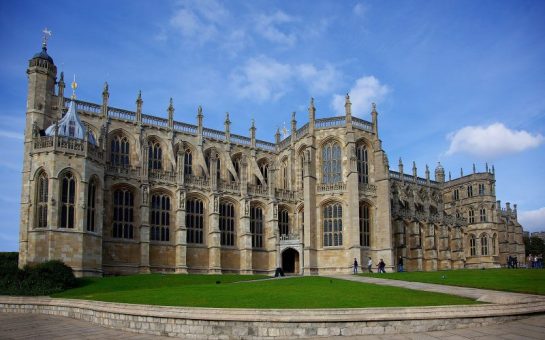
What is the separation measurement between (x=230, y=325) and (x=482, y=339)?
335 inches

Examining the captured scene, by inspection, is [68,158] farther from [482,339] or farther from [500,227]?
[500,227]

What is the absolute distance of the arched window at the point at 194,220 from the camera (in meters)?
51.3

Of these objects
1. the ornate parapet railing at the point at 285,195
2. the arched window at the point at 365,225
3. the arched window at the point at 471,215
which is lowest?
the arched window at the point at 365,225

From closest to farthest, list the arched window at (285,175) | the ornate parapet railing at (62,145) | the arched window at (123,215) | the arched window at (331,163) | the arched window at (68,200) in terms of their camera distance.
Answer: the arched window at (68,200), the ornate parapet railing at (62,145), the arched window at (123,215), the arched window at (331,163), the arched window at (285,175)

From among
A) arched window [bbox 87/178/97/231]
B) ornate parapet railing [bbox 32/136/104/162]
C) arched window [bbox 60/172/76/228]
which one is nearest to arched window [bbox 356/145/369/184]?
arched window [bbox 87/178/97/231]

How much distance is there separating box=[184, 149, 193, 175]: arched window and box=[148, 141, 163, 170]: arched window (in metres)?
2.89

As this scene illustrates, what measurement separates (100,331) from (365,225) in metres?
36.0

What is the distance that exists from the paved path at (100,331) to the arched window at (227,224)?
26938mm

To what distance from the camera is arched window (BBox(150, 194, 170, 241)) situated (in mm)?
49094

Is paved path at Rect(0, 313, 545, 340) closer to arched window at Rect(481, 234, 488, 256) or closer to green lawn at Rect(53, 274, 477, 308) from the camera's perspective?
green lawn at Rect(53, 274, 477, 308)

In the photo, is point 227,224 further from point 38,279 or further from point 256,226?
point 38,279

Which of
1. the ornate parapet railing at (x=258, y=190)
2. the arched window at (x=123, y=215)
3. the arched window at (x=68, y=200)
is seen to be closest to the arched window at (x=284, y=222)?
the ornate parapet railing at (x=258, y=190)

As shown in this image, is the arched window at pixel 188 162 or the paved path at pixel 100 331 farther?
the arched window at pixel 188 162

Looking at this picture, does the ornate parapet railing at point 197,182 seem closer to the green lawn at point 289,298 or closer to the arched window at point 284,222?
the arched window at point 284,222
